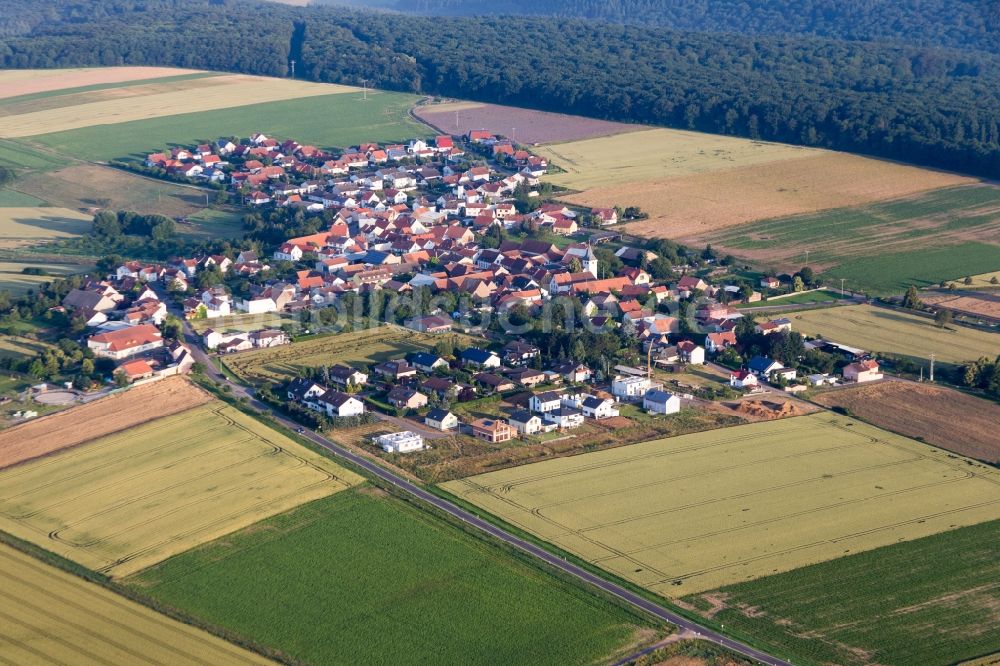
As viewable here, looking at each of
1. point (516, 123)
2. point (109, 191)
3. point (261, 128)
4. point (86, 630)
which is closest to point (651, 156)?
point (516, 123)

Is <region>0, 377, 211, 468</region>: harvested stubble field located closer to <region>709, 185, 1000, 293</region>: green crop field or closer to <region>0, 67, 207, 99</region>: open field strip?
<region>709, 185, 1000, 293</region>: green crop field

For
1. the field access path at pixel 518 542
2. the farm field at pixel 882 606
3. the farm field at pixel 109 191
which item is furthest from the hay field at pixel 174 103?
the farm field at pixel 882 606

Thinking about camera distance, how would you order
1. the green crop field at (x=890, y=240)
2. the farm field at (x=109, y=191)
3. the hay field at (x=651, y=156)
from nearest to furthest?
the green crop field at (x=890, y=240) < the farm field at (x=109, y=191) < the hay field at (x=651, y=156)

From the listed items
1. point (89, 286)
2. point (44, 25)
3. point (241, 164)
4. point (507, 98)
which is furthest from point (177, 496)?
point (44, 25)

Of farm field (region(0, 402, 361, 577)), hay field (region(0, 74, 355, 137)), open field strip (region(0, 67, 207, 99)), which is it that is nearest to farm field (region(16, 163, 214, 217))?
hay field (region(0, 74, 355, 137))

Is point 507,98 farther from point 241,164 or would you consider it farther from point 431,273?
point 431,273

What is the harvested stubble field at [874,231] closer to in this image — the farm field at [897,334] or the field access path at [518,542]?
the farm field at [897,334]

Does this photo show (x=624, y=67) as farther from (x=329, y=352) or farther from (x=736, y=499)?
(x=736, y=499)
